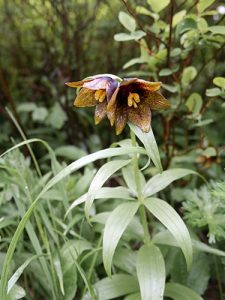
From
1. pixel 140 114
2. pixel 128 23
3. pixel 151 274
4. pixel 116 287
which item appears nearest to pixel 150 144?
pixel 140 114

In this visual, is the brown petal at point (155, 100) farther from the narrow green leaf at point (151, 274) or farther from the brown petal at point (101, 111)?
the narrow green leaf at point (151, 274)

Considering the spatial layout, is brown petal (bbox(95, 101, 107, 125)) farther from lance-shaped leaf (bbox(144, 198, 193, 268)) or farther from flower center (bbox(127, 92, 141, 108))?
lance-shaped leaf (bbox(144, 198, 193, 268))

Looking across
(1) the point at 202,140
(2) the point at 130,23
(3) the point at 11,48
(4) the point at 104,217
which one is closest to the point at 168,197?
(1) the point at 202,140

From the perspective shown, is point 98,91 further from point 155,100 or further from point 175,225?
point 175,225

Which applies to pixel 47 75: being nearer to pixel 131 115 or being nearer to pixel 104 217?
pixel 104 217

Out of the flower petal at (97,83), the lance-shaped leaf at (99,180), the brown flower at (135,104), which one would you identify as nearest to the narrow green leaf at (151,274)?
the lance-shaped leaf at (99,180)

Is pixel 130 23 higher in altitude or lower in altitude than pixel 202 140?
higher
